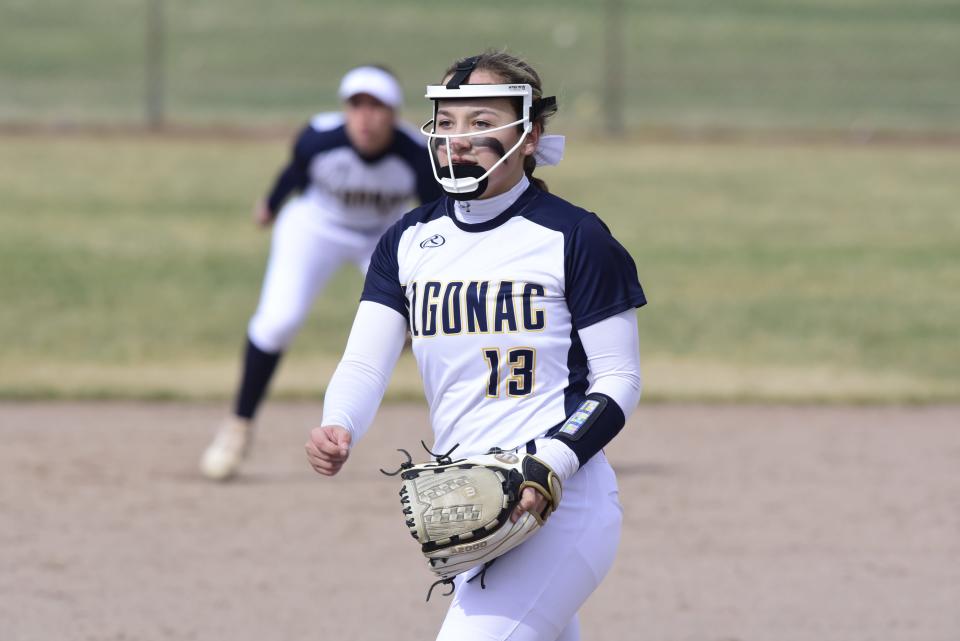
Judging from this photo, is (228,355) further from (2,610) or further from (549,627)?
(549,627)

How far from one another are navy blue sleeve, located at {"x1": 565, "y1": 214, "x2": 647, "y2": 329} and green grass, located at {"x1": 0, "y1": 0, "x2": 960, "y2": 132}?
17.5 m

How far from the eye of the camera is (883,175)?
1784 centimetres

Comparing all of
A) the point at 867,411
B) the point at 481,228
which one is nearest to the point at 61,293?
the point at 867,411

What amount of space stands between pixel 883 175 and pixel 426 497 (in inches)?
619

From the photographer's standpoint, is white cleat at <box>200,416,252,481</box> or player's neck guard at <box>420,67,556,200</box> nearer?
player's neck guard at <box>420,67,556,200</box>

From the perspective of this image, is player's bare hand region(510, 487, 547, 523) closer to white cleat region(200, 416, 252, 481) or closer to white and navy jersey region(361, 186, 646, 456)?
white and navy jersey region(361, 186, 646, 456)

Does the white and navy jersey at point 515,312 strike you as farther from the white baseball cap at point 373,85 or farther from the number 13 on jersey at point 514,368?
the white baseball cap at point 373,85

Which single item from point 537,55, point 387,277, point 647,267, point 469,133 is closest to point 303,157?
point 387,277

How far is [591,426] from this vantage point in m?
3.14

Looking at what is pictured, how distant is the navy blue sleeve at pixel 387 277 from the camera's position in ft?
11.3

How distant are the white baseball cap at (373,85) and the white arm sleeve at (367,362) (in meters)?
3.55

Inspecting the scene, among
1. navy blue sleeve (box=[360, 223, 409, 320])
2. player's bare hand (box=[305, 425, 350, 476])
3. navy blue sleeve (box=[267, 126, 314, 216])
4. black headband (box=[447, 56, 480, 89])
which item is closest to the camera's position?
player's bare hand (box=[305, 425, 350, 476])

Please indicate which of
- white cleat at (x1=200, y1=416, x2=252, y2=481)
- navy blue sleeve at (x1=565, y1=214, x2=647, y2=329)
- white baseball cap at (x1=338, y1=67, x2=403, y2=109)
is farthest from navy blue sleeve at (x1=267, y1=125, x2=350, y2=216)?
navy blue sleeve at (x1=565, y1=214, x2=647, y2=329)

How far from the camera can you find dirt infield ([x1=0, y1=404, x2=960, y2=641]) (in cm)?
509
